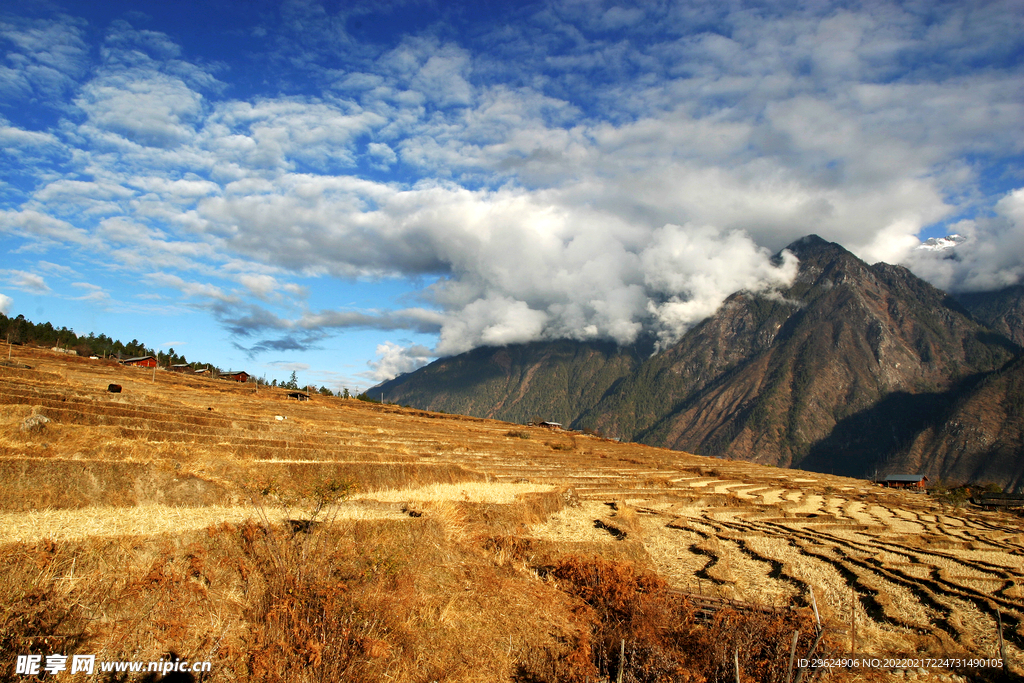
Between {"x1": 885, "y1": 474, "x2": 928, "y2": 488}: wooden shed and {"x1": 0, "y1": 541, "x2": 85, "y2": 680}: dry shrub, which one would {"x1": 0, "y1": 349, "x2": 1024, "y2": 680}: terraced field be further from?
{"x1": 885, "y1": 474, "x2": 928, "y2": 488}: wooden shed

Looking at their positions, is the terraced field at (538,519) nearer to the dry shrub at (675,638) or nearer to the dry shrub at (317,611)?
the dry shrub at (675,638)

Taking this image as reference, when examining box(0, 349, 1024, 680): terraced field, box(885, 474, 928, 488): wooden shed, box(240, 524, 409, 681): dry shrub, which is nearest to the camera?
box(240, 524, 409, 681): dry shrub

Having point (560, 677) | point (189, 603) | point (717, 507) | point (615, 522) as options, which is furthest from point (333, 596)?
point (717, 507)

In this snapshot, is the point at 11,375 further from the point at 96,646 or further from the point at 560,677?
the point at 560,677

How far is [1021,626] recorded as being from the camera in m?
13.5

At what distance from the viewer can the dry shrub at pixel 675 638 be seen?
9.27m

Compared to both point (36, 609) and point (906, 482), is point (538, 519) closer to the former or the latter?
point (36, 609)

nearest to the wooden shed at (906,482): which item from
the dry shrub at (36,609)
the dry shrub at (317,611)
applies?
the dry shrub at (317,611)

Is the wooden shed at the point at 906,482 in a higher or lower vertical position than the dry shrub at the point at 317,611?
lower

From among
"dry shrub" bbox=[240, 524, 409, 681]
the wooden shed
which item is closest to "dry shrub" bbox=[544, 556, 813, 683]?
"dry shrub" bbox=[240, 524, 409, 681]

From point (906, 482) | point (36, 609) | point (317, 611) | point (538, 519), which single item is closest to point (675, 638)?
point (317, 611)

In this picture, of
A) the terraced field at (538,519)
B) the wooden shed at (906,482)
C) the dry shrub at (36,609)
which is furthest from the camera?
the wooden shed at (906,482)

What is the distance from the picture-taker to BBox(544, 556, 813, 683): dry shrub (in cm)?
927

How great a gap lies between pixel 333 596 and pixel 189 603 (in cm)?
254
